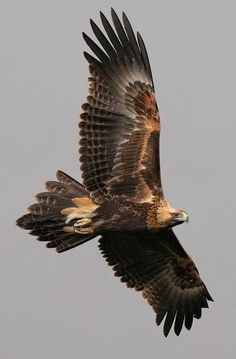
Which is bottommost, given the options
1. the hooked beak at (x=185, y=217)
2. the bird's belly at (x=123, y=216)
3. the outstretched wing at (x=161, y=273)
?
the outstretched wing at (x=161, y=273)

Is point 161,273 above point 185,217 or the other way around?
the other way around

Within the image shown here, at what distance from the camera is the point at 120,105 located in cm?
2264

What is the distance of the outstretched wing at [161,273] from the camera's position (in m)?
23.3

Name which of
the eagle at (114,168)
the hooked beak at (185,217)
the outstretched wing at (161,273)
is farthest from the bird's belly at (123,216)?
the outstretched wing at (161,273)

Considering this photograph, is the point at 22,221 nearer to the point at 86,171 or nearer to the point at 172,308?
the point at 86,171

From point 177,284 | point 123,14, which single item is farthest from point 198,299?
point 123,14

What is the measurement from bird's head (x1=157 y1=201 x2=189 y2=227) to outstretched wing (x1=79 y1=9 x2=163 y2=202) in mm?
331

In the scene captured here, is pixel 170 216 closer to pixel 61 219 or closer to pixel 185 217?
pixel 185 217

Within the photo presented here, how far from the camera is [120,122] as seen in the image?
73.9ft

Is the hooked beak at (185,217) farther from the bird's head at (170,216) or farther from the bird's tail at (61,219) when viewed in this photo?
the bird's tail at (61,219)

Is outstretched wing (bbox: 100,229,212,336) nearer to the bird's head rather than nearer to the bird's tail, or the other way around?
the bird's tail

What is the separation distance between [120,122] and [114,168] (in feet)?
2.58

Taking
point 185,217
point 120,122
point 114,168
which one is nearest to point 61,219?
point 114,168

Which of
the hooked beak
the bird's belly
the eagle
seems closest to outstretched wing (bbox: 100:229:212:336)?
the eagle
